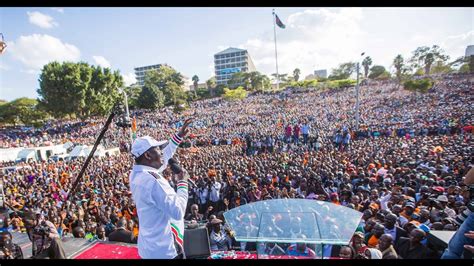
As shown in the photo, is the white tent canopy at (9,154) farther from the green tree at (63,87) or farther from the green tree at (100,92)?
the green tree at (100,92)

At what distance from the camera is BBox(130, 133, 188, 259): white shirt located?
6.35ft

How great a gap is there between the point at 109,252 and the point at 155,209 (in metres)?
1.54

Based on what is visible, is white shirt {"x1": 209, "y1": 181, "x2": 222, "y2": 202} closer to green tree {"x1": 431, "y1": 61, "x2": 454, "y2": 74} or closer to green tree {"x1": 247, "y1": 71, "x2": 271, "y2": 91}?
green tree {"x1": 431, "y1": 61, "x2": 454, "y2": 74}

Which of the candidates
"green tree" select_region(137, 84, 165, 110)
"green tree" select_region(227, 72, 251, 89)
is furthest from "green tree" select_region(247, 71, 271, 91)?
"green tree" select_region(137, 84, 165, 110)

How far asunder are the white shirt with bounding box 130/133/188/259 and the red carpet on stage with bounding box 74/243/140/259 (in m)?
1.01

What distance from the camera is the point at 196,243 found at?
262cm

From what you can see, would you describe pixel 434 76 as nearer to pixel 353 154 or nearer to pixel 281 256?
pixel 353 154

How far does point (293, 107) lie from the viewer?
3728 centimetres

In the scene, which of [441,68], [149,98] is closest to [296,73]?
[441,68]

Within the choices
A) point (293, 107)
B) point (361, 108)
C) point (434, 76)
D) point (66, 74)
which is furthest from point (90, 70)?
point (434, 76)

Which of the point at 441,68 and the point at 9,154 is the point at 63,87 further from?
the point at 441,68

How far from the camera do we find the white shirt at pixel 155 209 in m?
1.94

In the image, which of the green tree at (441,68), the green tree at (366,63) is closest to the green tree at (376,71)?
the green tree at (366,63)

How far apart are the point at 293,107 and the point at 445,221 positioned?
33989 millimetres
